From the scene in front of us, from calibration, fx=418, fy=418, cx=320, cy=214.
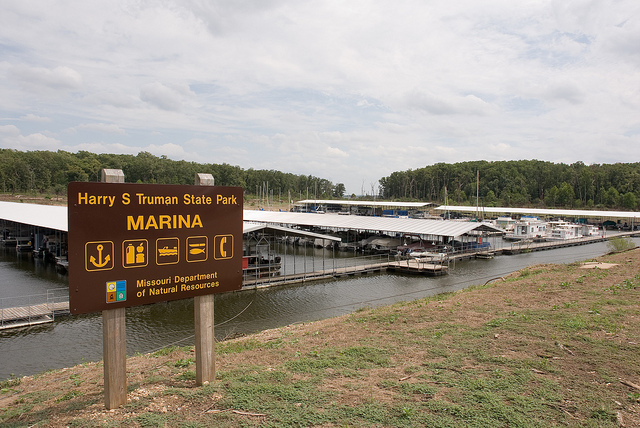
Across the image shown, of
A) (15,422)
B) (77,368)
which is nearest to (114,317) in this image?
(15,422)

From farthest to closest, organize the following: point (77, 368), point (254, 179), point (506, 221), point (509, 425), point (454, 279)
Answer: point (254, 179) → point (506, 221) → point (454, 279) → point (77, 368) → point (509, 425)

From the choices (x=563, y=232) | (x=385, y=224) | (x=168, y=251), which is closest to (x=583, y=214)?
(x=563, y=232)

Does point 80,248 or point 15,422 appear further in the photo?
point 15,422

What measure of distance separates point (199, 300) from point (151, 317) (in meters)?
14.3

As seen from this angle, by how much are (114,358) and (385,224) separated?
37.6 meters

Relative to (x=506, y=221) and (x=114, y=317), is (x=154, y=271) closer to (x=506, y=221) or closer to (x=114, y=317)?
(x=114, y=317)

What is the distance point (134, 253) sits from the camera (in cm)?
509

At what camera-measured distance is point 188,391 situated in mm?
5406

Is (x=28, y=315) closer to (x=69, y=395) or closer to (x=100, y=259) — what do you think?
(x=69, y=395)

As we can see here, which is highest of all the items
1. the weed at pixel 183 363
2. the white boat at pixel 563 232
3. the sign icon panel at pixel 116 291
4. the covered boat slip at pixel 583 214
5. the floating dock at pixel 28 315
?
the sign icon panel at pixel 116 291

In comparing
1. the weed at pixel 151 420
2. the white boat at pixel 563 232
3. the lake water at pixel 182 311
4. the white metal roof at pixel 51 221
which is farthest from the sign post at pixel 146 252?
the white boat at pixel 563 232

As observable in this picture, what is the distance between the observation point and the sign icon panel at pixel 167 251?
17.2ft

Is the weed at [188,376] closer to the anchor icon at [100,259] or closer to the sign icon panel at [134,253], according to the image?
the sign icon panel at [134,253]

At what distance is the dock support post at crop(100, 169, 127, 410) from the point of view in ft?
15.8
